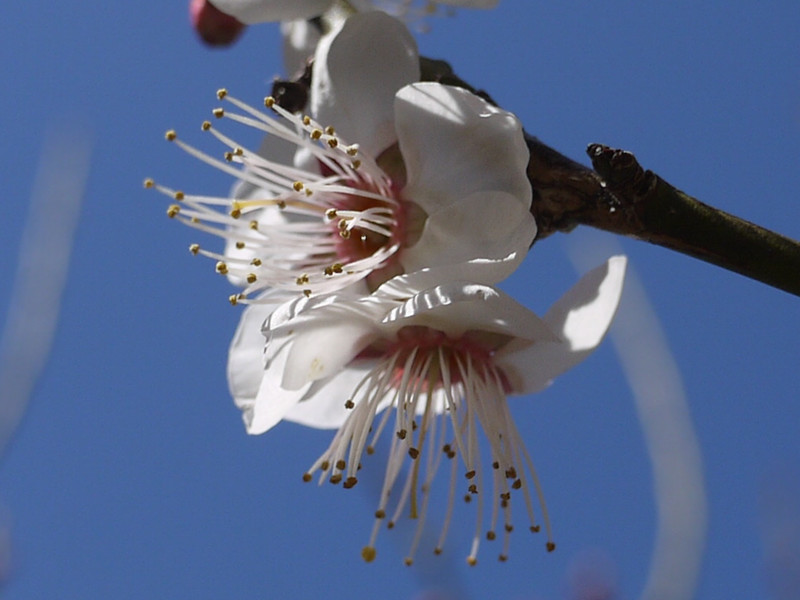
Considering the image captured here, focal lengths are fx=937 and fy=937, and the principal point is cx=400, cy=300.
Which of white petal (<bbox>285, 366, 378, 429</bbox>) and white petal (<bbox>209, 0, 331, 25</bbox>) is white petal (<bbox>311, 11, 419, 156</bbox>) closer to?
white petal (<bbox>209, 0, 331, 25</bbox>)

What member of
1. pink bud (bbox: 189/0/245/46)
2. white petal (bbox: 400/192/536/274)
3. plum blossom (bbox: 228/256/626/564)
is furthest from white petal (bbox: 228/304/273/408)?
pink bud (bbox: 189/0/245/46)

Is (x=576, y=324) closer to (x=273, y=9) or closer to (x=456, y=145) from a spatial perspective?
(x=456, y=145)

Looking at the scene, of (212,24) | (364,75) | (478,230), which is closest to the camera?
(478,230)

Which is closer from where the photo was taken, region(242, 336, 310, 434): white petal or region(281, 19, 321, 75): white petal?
region(242, 336, 310, 434): white petal

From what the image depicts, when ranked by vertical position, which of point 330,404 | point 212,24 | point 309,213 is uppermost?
point 212,24

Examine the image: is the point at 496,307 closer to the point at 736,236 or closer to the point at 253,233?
the point at 736,236

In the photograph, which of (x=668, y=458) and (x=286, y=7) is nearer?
(x=286, y=7)

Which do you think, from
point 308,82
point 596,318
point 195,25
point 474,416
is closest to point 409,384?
point 474,416

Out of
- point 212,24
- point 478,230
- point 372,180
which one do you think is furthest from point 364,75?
point 212,24

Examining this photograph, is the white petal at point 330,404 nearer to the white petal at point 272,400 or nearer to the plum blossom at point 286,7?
the white petal at point 272,400
